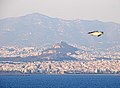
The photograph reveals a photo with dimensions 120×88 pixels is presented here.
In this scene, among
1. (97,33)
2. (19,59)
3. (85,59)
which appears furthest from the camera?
(85,59)

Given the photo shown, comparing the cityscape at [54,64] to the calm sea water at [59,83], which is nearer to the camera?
the calm sea water at [59,83]

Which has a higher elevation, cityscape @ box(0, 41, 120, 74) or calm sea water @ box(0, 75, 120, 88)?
cityscape @ box(0, 41, 120, 74)

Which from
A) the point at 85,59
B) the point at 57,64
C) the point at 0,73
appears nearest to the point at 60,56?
the point at 85,59

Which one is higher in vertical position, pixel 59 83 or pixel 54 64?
pixel 54 64

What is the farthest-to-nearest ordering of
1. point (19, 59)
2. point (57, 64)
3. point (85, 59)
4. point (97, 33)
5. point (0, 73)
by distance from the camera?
point (85, 59)
point (19, 59)
point (57, 64)
point (0, 73)
point (97, 33)

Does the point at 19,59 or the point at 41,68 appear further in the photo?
the point at 19,59

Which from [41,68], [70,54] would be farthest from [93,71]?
[70,54]

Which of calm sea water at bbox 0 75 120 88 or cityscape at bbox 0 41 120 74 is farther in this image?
cityscape at bbox 0 41 120 74

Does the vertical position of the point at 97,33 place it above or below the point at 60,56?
below

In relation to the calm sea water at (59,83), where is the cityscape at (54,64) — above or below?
above

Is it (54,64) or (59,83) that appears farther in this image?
(54,64)

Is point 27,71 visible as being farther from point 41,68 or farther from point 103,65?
point 103,65
